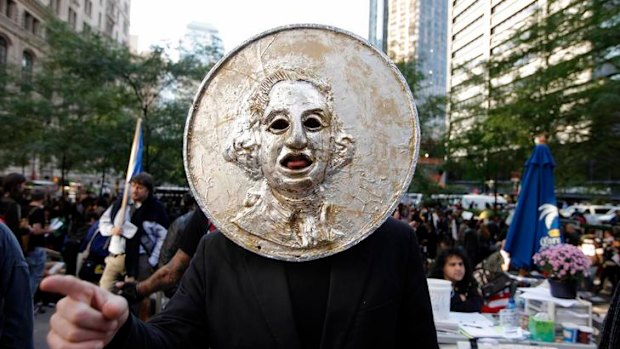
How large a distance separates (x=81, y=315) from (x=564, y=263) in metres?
4.07

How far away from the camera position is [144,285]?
332 cm

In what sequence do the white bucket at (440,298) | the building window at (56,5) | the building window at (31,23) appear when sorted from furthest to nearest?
the building window at (56,5) → the building window at (31,23) → the white bucket at (440,298)

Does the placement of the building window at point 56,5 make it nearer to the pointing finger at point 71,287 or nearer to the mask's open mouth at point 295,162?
the mask's open mouth at point 295,162

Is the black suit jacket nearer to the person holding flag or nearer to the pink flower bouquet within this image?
the pink flower bouquet

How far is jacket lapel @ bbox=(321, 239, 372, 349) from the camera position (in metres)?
1.49

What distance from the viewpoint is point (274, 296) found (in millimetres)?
1534

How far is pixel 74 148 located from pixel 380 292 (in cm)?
1428

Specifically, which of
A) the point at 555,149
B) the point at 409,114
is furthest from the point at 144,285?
the point at 555,149

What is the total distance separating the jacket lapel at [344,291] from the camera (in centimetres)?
149

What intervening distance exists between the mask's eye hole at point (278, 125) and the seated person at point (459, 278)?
3447 mm

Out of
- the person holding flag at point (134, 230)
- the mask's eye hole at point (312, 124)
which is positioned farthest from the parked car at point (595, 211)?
the mask's eye hole at point (312, 124)

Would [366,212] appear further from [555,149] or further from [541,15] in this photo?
[541,15]

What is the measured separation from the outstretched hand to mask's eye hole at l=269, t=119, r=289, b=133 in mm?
752

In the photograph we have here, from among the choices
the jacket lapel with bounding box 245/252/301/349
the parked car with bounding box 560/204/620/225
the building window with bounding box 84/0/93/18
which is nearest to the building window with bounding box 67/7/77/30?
the building window with bounding box 84/0/93/18
